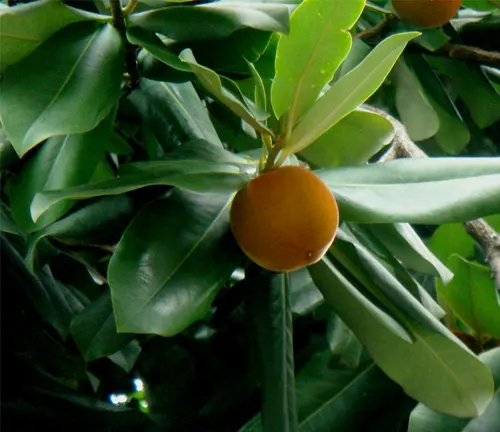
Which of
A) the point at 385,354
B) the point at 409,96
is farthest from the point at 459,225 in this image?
the point at 385,354

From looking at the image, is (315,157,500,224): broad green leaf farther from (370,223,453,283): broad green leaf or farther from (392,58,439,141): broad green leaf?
(392,58,439,141): broad green leaf

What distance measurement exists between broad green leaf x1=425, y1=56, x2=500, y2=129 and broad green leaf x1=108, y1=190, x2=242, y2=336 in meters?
0.74

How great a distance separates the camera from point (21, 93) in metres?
0.64

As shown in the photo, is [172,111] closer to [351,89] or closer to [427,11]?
[351,89]

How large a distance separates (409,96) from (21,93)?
0.77 meters

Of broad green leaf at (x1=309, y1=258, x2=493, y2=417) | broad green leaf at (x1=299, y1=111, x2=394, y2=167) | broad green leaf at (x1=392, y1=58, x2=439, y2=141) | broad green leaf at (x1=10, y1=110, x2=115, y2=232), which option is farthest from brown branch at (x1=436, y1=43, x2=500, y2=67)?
broad green leaf at (x1=10, y1=110, x2=115, y2=232)

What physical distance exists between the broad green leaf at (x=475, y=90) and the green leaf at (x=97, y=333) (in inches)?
30.4

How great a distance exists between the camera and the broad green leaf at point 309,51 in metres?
0.63

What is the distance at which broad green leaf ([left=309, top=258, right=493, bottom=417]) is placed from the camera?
76 centimetres

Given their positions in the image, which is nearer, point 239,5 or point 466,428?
point 239,5

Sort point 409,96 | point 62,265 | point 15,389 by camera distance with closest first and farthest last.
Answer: point 15,389
point 62,265
point 409,96

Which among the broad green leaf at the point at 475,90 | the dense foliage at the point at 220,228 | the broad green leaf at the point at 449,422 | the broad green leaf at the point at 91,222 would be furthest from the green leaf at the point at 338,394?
the broad green leaf at the point at 475,90

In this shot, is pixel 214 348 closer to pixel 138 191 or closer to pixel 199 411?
pixel 199 411

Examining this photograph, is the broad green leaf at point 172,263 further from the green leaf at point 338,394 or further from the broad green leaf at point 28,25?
the green leaf at point 338,394
